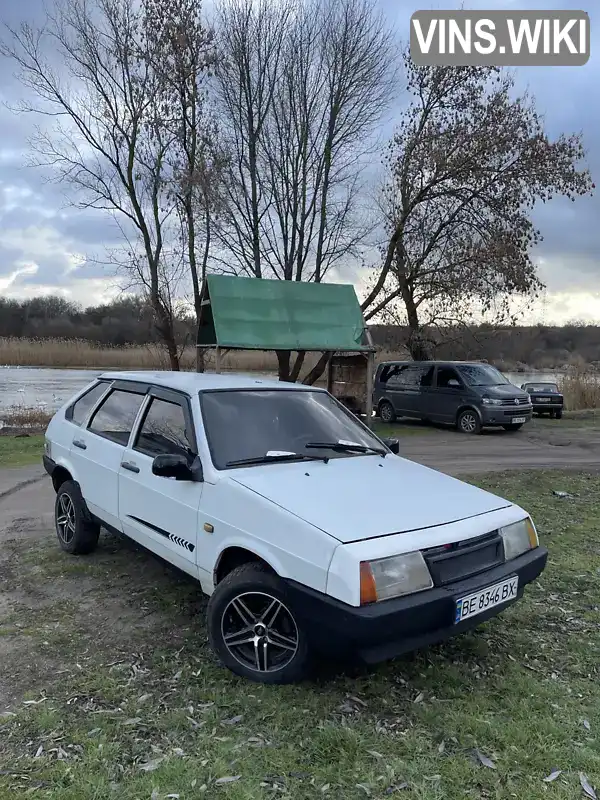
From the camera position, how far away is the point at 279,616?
3.23 meters

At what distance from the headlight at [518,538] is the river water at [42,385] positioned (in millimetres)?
16675

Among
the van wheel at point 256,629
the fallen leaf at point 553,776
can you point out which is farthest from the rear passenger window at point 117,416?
the fallen leaf at point 553,776

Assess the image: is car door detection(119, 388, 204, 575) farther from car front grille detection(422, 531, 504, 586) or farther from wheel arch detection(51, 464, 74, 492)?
car front grille detection(422, 531, 504, 586)

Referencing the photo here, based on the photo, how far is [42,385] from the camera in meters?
30.2

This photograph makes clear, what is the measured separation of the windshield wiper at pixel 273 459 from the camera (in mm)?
3759

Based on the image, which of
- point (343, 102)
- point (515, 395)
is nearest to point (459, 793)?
point (515, 395)

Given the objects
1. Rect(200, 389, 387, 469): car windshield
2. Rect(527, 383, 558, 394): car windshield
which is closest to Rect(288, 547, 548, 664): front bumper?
Rect(200, 389, 387, 469): car windshield

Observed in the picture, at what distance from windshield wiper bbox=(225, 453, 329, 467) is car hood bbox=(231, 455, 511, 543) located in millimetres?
65

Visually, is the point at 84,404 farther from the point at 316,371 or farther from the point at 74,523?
the point at 316,371

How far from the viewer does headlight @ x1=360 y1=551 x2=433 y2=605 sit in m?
2.82

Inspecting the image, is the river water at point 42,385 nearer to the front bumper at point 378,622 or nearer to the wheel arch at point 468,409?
the wheel arch at point 468,409

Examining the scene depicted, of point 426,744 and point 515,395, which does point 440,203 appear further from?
point 426,744

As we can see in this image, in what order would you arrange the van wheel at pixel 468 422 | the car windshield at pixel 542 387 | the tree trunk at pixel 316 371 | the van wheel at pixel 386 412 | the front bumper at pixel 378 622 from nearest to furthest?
1. the front bumper at pixel 378 622
2. the van wheel at pixel 468 422
3. the van wheel at pixel 386 412
4. the tree trunk at pixel 316 371
5. the car windshield at pixel 542 387

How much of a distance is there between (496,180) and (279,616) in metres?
Answer: 17.9
